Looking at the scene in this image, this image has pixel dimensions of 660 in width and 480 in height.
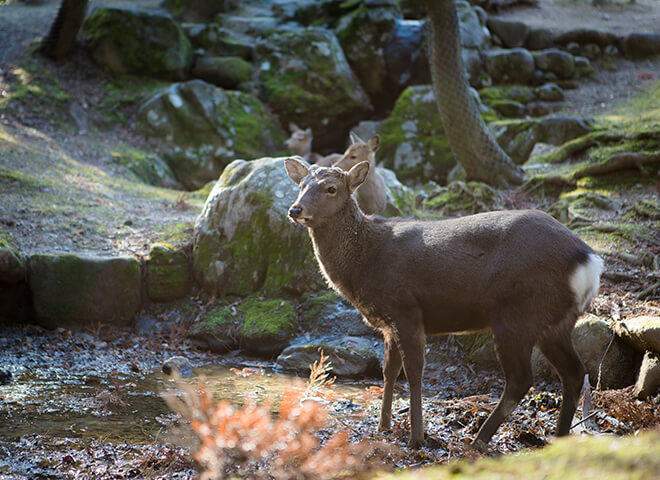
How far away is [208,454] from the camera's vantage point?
2.79 m

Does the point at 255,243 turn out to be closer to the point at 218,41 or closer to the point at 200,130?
the point at 200,130

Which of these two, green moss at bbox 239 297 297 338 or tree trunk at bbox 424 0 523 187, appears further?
tree trunk at bbox 424 0 523 187

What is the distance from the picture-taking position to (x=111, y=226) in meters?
10.4

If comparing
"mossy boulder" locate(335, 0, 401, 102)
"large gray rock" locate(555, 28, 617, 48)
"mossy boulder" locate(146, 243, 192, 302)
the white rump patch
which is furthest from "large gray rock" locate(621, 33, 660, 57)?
the white rump patch

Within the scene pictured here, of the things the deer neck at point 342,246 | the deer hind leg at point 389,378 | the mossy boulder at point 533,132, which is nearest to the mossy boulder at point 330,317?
the deer hind leg at point 389,378

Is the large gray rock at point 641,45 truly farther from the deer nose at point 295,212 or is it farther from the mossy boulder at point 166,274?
the deer nose at point 295,212

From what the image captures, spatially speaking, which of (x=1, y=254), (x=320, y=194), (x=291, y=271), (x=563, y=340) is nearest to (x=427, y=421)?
(x=563, y=340)

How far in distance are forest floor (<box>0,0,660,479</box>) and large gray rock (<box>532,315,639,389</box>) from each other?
0.34m

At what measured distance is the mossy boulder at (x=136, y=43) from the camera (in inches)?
737

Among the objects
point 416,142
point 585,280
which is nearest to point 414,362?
point 585,280

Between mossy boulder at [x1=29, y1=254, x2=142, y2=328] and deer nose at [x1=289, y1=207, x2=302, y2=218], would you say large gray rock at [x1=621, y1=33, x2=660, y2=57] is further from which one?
deer nose at [x1=289, y1=207, x2=302, y2=218]

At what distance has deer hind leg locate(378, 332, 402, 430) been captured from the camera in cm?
533

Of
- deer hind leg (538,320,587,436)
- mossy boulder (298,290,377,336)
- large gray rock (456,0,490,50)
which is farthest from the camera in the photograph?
large gray rock (456,0,490,50)

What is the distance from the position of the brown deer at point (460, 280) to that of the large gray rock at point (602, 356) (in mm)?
1015
